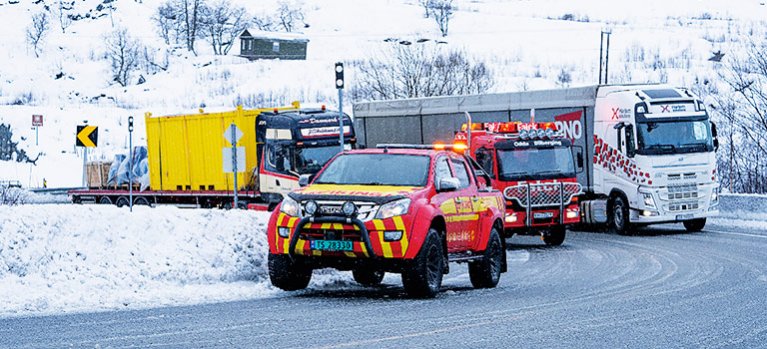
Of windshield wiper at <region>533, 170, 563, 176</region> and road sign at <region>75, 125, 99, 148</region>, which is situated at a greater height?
road sign at <region>75, 125, 99, 148</region>

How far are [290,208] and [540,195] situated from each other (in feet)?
39.2

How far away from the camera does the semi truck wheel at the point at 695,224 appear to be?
2969cm

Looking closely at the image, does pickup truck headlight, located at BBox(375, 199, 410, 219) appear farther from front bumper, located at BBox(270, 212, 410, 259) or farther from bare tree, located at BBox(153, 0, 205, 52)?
bare tree, located at BBox(153, 0, 205, 52)

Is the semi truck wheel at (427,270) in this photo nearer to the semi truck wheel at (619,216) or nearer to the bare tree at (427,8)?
the semi truck wheel at (619,216)

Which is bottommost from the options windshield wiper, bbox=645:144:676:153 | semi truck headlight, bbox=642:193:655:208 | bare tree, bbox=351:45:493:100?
semi truck headlight, bbox=642:193:655:208

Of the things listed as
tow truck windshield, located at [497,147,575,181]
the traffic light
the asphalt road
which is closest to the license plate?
the asphalt road

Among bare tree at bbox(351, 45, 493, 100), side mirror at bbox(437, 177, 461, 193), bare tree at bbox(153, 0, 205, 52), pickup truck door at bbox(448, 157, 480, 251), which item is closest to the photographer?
side mirror at bbox(437, 177, 461, 193)

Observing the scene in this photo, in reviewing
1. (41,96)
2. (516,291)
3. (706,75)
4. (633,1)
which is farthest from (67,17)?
(516,291)

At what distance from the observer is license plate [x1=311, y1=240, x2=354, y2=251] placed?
14.1 meters

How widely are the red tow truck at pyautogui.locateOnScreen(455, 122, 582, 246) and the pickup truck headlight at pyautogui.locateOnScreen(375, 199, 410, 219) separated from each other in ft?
37.4

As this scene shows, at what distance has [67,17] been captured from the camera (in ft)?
589

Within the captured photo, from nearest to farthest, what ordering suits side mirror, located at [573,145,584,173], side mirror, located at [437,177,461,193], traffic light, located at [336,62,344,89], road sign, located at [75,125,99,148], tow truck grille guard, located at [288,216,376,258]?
tow truck grille guard, located at [288,216,376,258] → side mirror, located at [437,177,461,193] → traffic light, located at [336,62,344,89] → side mirror, located at [573,145,584,173] → road sign, located at [75,125,99,148]

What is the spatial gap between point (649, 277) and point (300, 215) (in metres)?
6.09

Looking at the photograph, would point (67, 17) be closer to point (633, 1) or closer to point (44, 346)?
point (633, 1)
